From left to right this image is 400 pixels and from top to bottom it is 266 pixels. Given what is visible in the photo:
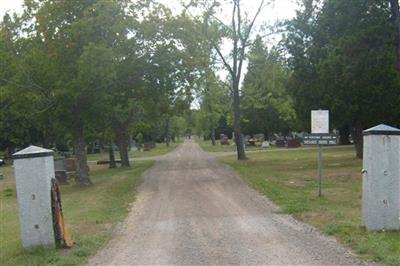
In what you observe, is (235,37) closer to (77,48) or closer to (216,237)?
(77,48)

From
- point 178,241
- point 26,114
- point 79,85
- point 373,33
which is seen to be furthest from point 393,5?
point 178,241

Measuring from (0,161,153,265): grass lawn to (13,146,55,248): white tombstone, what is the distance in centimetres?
24

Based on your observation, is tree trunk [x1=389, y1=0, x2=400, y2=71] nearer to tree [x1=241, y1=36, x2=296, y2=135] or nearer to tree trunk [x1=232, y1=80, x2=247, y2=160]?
tree [x1=241, y1=36, x2=296, y2=135]

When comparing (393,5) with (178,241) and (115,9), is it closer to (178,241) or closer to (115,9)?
(115,9)

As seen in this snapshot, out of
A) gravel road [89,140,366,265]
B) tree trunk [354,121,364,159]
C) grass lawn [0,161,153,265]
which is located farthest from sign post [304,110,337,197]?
tree trunk [354,121,364,159]

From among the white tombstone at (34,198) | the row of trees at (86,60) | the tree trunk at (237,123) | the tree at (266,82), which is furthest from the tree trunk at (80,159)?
the tree trunk at (237,123)

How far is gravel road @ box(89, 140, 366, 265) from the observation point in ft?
25.3

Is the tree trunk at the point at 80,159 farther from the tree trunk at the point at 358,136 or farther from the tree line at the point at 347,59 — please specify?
the tree trunk at the point at 358,136

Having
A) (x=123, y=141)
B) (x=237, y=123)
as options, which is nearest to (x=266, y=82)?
(x=237, y=123)

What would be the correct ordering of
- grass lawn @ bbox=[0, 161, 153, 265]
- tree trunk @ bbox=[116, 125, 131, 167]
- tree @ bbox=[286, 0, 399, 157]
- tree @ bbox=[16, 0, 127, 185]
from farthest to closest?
tree trunk @ bbox=[116, 125, 131, 167], tree @ bbox=[286, 0, 399, 157], tree @ bbox=[16, 0, 127, 185], grass lawn @ bbox=[0, 161, 153, 265]

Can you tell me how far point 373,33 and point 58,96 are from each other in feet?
51.5

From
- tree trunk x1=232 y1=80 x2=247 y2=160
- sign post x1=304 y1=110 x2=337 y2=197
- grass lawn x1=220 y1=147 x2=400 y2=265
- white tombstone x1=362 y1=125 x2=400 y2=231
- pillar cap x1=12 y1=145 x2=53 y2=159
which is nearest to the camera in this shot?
grass lawn x1=220 y1=147 x2=400 y2=265

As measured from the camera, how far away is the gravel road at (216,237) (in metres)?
7.71

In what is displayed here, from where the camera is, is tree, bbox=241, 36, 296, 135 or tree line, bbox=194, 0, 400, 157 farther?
tree, bbox=241, 36, 296, 135
